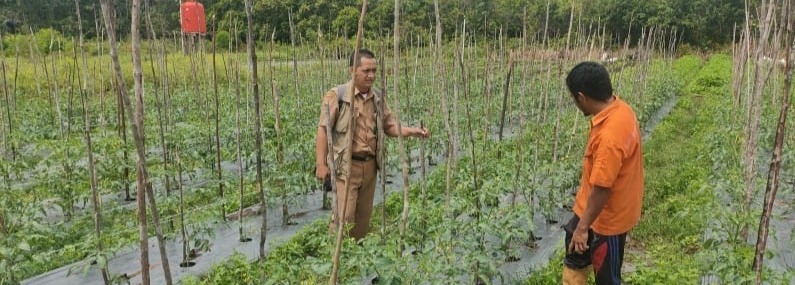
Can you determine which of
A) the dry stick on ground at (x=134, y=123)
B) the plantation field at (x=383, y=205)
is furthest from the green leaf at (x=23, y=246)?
the dry stick on ground at (x=134, y=123)

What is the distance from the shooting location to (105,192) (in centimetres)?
542

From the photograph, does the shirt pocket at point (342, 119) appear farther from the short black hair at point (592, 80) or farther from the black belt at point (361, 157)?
the short black hair at point (592, 80)

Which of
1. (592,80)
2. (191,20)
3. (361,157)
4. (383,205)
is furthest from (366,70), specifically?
(191,20)

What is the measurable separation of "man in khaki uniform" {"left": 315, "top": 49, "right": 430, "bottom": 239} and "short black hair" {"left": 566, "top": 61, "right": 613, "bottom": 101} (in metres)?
1.10

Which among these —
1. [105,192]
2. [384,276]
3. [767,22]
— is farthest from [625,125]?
[105,192]

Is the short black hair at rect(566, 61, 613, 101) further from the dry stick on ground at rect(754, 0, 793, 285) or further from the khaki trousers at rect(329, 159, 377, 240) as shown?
the khaki trousers at rect(329, 159, 377, 240)

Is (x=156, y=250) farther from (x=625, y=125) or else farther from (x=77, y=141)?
(x=625, y=125)

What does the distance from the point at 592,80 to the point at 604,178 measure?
1.34ft

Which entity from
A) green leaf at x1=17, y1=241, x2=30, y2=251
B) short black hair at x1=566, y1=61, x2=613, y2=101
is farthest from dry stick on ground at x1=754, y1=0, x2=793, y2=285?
green leaf at x1=17, y1=241, x2=30, y2=251

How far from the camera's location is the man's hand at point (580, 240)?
253 cm

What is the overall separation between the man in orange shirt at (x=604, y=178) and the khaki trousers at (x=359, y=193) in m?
1.37

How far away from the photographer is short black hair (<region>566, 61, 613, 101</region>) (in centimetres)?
237

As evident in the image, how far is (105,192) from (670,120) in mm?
9083

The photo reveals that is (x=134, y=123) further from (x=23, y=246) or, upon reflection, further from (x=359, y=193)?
(x=359, y=193)
